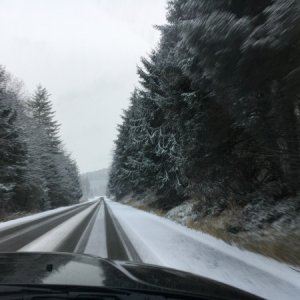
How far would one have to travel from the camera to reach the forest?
3287 cm

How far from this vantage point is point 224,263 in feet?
28.0

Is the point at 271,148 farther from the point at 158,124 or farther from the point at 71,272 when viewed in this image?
the point at 158,124

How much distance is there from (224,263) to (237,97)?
3.53 metres

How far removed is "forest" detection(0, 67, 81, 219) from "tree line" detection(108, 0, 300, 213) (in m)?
18.3

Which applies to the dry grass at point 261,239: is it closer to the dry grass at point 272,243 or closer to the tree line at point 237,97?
the dry grass at point 272,243

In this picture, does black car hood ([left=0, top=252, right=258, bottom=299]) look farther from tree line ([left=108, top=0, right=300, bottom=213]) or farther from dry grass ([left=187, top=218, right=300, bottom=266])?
dry grass ([left=187, top=218, right=300, bottom=266])

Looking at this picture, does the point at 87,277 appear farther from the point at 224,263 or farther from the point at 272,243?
the point at 272,243

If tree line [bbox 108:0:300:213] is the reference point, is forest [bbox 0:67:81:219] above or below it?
above

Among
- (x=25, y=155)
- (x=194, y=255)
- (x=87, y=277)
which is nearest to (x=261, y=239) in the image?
(x=194, y=255)

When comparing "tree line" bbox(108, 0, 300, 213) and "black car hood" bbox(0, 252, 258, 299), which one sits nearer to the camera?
"black car hood" bbox(0, 252, 258, 299)

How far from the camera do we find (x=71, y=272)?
2795 mm

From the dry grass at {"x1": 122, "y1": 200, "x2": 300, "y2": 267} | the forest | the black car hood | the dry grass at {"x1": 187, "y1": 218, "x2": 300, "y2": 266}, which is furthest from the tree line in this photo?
the forest

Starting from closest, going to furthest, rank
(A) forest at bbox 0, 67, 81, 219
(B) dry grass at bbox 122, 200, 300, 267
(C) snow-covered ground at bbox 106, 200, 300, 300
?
(C) snow-covered ground at bbox 106, 200, 300, 300 < (B) dry grass at bbox 122, 200, 300, 267 < (A) forest at bbox 0, 67, 81, 219

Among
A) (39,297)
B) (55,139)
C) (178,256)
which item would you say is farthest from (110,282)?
(55,139)
